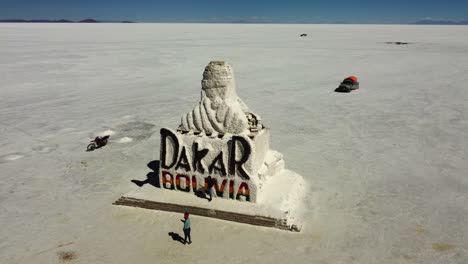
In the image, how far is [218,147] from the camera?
11.2m

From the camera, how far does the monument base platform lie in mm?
10219

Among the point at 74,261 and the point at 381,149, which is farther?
the point at 381,149

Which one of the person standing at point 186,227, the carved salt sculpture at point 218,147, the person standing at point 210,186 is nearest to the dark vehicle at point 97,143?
the carved salt sculpture at point 218,147

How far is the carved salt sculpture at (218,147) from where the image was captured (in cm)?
1091

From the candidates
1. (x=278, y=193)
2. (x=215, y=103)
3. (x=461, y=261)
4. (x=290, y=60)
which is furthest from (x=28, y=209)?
(x=290, y=60)

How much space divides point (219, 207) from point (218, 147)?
1693 mm

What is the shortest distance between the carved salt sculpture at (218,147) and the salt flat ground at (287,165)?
117 cm

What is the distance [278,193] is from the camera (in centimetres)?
1162

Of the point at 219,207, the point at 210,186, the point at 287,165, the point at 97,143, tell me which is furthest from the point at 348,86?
the point at 219,207

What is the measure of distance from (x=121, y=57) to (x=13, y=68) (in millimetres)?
13512

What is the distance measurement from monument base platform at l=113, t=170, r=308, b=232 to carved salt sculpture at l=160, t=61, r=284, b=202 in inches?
11.9

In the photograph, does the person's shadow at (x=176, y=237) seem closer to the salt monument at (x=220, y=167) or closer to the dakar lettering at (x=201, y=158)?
the salt monument at (x=220, y=167)

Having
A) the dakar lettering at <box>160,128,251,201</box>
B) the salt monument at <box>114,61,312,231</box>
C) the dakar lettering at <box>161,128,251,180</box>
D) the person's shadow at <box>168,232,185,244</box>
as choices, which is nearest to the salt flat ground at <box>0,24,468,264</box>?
the person's shadow at <box>168,232,185,244</box>

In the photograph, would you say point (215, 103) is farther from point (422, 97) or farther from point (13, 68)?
point (13, 68)
